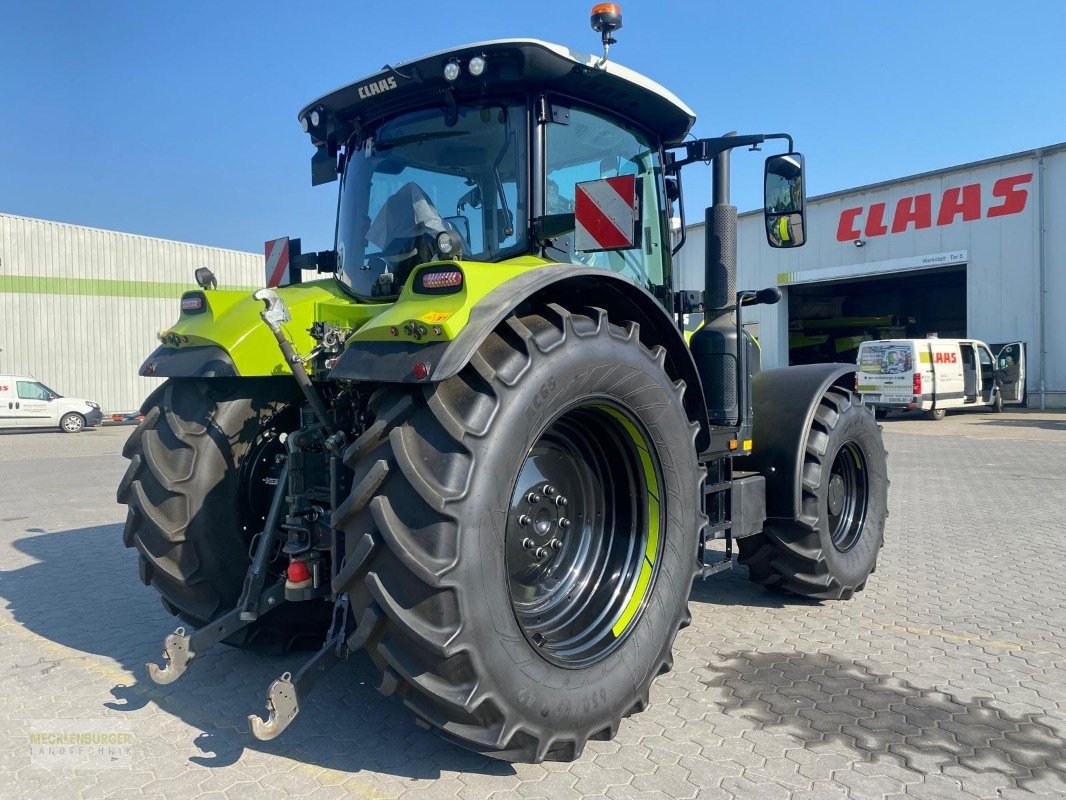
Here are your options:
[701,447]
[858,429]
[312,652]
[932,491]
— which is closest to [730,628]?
[701,447]

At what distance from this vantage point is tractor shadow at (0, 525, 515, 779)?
304cm

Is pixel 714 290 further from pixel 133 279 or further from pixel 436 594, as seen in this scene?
pixel 133 279

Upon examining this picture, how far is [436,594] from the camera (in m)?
2.52

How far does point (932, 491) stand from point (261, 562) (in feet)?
28.3

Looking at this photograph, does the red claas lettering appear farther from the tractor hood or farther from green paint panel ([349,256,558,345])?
Result: green paint panel ([349,256,558,345])

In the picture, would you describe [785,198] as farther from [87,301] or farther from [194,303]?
[87,301]

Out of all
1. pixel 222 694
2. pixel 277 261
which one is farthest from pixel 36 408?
pixel 222 694

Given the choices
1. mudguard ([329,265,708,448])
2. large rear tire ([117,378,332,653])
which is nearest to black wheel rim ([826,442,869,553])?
mudguard ([329,265,708,448])

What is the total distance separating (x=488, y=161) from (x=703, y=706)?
99.0 inches

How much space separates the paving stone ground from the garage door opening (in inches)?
1018

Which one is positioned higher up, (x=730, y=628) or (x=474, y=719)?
(x=474, y=719)

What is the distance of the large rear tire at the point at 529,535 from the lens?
8.35 feet

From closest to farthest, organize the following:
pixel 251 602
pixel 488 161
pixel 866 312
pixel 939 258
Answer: pixel 251 602 → pixel 488 161 → pixel 939 258 → pixel 866 312

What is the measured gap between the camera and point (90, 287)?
25.7 m
